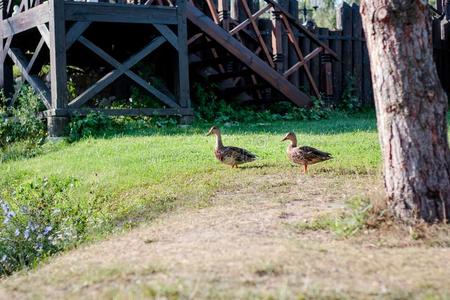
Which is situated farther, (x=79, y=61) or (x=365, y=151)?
(x=79, y=61)

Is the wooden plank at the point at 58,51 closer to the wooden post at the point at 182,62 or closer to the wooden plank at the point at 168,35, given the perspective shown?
the wooden plank at the point at 168,35

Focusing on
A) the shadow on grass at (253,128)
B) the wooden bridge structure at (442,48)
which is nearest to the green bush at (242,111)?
the shadow on grass at (253,128)

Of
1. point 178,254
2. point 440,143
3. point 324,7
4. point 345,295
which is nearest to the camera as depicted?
point 345,295

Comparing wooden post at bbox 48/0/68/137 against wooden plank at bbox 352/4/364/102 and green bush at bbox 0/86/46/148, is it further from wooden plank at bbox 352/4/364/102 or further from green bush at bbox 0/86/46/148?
wooden plank at bbox 352/4/364/102

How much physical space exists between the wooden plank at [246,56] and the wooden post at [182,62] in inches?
25.4

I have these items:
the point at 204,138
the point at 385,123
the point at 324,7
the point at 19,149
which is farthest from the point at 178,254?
the point at 324,7

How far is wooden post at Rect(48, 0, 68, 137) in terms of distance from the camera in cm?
1375

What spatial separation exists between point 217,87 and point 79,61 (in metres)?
3.04

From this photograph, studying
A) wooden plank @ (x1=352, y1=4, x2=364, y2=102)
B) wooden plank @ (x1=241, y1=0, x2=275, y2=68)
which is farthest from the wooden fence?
wooden plank @ (x1=241, y1=0, x2=275, y2=68)

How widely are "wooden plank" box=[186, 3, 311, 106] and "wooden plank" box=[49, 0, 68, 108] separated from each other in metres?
2.77

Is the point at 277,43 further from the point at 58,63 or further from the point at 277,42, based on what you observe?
the point at 58,63

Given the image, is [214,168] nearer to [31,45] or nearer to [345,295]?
[345,295]

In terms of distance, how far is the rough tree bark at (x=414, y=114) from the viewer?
20.3 feet

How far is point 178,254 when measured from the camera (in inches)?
225
